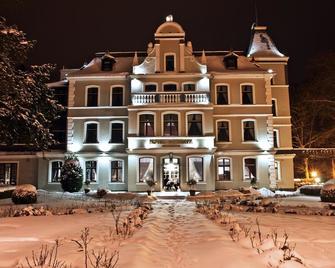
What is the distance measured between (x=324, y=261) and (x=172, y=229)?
414cm

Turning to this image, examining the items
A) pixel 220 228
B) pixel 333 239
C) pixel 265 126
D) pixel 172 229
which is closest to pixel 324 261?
pixel 333 239

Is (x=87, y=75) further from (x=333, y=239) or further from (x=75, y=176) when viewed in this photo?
(x=333, y=239)

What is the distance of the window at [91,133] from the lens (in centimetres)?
2736

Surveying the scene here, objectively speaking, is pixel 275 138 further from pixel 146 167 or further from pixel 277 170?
pixel 146 167

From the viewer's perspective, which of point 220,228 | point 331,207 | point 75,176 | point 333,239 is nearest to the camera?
point 333,239

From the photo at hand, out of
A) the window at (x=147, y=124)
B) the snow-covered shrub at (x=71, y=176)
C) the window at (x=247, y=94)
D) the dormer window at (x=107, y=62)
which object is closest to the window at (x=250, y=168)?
the window at (x=247, y=94)

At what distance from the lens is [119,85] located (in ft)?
91.3

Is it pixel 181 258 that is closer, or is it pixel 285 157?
pixel 181 258

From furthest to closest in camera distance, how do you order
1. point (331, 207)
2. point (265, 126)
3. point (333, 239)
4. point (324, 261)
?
point (265, 126), point (331, 207), point (333, 239), point (324, 261)

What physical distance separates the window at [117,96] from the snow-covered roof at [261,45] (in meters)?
11.7

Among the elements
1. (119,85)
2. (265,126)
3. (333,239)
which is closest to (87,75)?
(119,85)

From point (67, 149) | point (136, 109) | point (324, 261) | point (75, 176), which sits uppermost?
point (136, 109)

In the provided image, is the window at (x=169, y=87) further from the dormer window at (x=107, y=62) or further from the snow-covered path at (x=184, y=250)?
the snow-covered path at (x=184, y=250)

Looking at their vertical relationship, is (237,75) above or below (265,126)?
above
